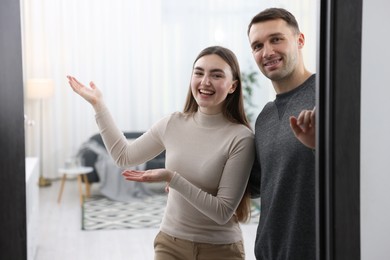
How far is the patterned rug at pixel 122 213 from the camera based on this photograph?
7.19ft

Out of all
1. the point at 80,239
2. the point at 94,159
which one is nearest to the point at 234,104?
the point at 80,239

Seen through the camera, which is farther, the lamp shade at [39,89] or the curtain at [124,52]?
the curtain at [124,52]

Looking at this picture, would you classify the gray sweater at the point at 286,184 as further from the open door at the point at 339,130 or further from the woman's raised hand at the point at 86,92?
the woman's raised hand at the point at 86,92

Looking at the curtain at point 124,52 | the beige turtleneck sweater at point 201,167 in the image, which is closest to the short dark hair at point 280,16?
the beige turtleneck sweater at point 201,167

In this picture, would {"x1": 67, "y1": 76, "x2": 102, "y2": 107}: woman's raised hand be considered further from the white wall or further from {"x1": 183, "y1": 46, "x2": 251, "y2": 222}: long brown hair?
the white wall

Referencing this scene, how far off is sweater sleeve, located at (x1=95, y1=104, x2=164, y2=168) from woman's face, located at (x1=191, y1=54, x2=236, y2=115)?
5.5 inches

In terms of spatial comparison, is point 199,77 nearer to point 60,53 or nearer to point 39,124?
point 39,124

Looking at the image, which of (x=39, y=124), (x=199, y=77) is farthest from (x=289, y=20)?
(x=39, y=124)

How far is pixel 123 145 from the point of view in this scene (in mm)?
1101

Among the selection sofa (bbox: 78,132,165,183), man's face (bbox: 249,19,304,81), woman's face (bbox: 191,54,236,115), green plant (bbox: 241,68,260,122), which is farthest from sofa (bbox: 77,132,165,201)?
man's face (bbox: 249,19,304,81)

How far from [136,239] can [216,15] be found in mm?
1922

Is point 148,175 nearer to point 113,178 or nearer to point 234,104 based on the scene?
point 234,104

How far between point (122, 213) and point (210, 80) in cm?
163

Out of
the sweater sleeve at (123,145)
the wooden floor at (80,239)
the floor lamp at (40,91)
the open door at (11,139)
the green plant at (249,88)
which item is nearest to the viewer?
the open door at (11,139)
